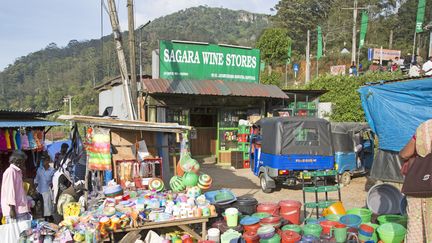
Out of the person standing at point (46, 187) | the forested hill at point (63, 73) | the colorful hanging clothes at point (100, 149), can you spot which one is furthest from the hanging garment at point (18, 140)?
the forested hill at point (63, 73)

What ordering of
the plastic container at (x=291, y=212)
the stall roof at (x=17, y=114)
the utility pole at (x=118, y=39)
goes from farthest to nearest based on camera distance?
the utility pole at (x=118, y=39), the stall roof at (x=17, y=114), the plastic container at (x=291, y=212)

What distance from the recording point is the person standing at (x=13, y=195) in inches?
235

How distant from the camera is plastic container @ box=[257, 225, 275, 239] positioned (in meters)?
5.98

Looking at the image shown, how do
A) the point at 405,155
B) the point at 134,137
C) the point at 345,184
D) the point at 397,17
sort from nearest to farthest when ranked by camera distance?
1. the point at 405,155
2. the point at 134,137
3. the point at 345,184
4. the point at 397,17

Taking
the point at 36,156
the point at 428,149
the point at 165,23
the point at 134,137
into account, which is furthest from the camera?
the point at 165,23

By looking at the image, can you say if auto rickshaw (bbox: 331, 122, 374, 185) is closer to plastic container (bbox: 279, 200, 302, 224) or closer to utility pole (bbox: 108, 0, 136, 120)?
plastic container (bbox: 279, 200, 302, 224)

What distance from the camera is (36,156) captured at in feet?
33.3

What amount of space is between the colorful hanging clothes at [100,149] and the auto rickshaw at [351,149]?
7764mm

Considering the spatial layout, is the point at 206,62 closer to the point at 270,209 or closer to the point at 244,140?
the point at 244,140

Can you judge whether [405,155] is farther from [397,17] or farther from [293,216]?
[397,17]

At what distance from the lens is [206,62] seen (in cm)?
1526

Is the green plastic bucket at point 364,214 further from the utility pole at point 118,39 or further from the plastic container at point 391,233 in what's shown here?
the utility pole at point 118,39

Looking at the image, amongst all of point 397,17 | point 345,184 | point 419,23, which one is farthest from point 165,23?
point 345,184

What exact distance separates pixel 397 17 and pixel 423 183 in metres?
46.8
